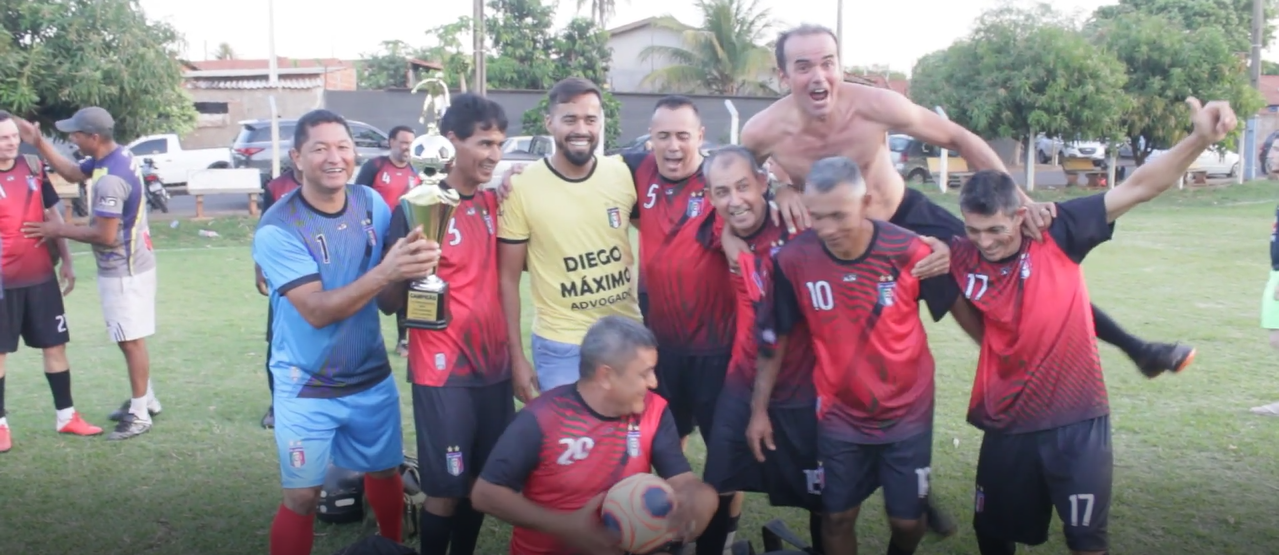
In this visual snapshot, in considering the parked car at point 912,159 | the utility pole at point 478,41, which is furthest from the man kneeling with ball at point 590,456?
the parked car at point 912,159

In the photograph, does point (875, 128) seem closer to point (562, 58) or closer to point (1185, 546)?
point (1185, 546)

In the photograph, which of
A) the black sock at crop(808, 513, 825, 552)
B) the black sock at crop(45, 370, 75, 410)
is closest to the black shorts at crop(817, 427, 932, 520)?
the black sock at crop(808, 513, 825, 552)

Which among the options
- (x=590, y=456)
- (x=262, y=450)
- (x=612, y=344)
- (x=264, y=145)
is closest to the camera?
(x=612, y=344)

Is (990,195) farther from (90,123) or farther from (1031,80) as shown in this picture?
(1031,80)

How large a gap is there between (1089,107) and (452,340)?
23384 mm

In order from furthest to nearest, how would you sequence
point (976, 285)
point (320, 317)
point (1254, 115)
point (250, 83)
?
point (250, 83), point (1254, 115), point (320, 317), point (976, 285)

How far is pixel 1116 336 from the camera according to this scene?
4293 millimetres

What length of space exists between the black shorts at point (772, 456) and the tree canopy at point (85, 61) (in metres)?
12.0

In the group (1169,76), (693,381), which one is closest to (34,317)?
(693,381)

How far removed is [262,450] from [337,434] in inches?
89.1

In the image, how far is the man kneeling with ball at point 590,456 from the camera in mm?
3629

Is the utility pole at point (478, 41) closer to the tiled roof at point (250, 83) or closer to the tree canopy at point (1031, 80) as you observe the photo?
the tree canopy at point (1031, 80)

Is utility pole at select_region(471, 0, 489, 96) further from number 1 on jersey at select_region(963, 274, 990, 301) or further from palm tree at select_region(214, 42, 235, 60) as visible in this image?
palm tree at select_region(214, 42, 235, 60)

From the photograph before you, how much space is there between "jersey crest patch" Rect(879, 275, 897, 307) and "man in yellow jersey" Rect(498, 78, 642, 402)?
4.04 ft
